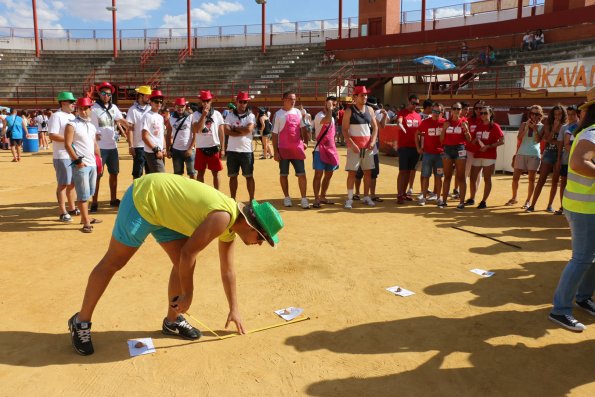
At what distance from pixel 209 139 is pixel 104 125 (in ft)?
5.36

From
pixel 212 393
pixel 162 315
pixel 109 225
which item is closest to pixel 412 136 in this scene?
pixel 109 225

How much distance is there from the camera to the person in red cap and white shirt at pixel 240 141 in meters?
8.08

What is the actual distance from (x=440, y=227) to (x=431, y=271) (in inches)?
80.4

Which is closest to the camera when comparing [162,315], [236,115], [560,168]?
[162,315]

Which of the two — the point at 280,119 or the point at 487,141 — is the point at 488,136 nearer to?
the point at 487,141

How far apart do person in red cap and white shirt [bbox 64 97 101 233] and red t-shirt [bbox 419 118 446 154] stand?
5.28 metres

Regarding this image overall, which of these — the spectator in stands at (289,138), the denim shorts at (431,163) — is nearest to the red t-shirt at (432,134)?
the denim shorts at (431,163)

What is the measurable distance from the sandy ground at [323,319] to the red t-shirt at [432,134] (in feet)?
6.33

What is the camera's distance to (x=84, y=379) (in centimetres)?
315

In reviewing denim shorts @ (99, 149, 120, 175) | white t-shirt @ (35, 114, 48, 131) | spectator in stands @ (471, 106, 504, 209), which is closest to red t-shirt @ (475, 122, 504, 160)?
spectator in stands @ (471, 106, 504, 209)

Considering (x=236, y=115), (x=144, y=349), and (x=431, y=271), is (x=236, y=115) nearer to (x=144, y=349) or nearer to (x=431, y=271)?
(x=431, y=271)

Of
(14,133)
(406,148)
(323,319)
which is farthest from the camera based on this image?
(14,133)

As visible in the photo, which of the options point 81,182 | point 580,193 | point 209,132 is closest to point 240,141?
point 209,132

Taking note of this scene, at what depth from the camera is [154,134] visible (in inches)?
300
